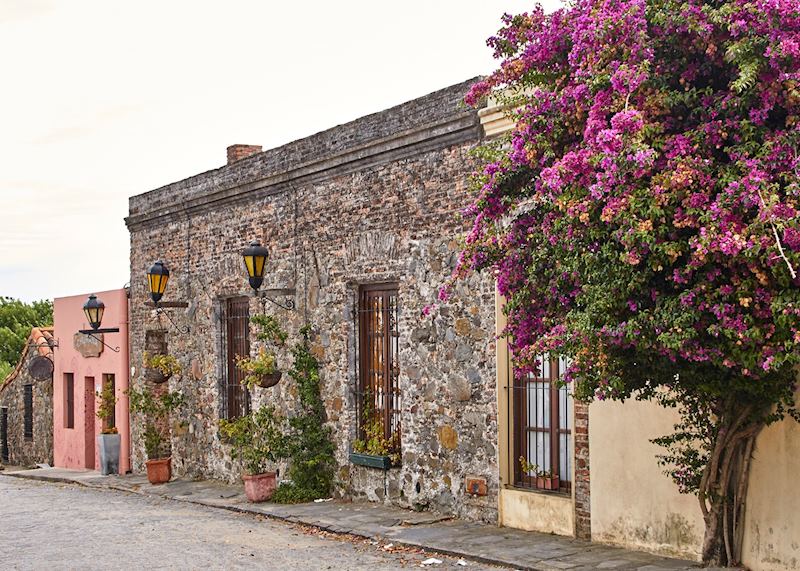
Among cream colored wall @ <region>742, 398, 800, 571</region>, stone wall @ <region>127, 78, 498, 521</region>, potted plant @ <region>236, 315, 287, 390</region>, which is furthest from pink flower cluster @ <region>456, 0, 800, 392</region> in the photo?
potted plant @ <region>236, 315, 287, 390</region>

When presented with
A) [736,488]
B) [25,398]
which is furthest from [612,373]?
[25,398]

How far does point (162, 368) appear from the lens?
17031 millimetres

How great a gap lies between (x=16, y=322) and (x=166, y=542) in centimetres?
3538

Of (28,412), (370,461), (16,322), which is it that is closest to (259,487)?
(370,461)

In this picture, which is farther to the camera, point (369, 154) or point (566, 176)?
point (369, 154)

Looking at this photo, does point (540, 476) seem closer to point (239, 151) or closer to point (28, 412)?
point (239, 151)

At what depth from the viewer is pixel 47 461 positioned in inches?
933

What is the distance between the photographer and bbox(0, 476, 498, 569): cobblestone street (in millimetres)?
9641

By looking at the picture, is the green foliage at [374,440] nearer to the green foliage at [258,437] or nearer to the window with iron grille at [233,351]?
the green foliage at [258,437]

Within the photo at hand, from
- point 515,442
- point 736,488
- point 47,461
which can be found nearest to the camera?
point 736,488

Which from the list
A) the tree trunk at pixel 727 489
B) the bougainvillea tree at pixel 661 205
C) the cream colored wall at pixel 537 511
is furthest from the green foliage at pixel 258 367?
the tree trunk at pixel 727 489

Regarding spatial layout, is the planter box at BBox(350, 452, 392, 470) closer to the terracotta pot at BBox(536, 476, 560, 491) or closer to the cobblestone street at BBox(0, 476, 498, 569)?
the cobblestone street at BBox(0, 476, 498, 569)

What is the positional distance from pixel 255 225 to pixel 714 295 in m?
9.58

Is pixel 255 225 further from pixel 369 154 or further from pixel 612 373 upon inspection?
pixel 612 373
